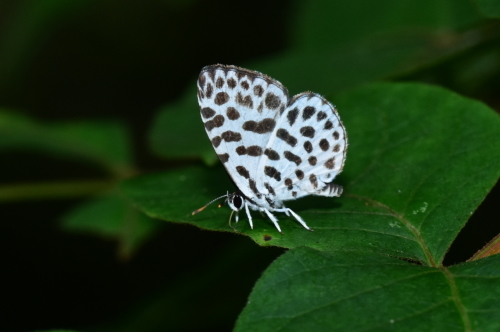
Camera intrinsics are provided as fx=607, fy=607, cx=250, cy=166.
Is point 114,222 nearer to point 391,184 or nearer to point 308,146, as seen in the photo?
point 308,146

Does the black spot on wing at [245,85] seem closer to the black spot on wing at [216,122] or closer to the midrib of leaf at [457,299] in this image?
the black spot on wing at [216,122]

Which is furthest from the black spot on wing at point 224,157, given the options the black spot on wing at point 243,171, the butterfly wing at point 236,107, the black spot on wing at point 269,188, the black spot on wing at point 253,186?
the black spot on wing at point 269,188

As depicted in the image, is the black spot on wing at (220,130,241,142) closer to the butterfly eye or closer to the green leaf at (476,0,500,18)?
the butterfly eye

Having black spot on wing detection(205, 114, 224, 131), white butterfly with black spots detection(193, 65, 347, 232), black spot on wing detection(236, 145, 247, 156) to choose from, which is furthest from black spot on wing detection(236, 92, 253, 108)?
black spot on wing detection(236, 145, 247, 156)

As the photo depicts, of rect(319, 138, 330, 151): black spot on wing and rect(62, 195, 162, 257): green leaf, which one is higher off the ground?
rect(319, 138, 330, 151): black spot on wing

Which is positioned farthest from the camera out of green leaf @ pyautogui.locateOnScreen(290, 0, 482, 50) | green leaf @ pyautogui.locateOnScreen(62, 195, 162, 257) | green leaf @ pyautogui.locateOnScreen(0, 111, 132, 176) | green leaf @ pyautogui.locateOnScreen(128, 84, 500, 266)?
green leaf @ pyautogui.locateOnScreen(0, 111, 132, 176)

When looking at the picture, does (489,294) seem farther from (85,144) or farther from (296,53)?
(85,144)

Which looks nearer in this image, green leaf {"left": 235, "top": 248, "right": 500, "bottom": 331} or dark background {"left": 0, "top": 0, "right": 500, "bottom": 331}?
green leaf {"left": 235, "top": 248, "right": 500, "bottom": 331}
